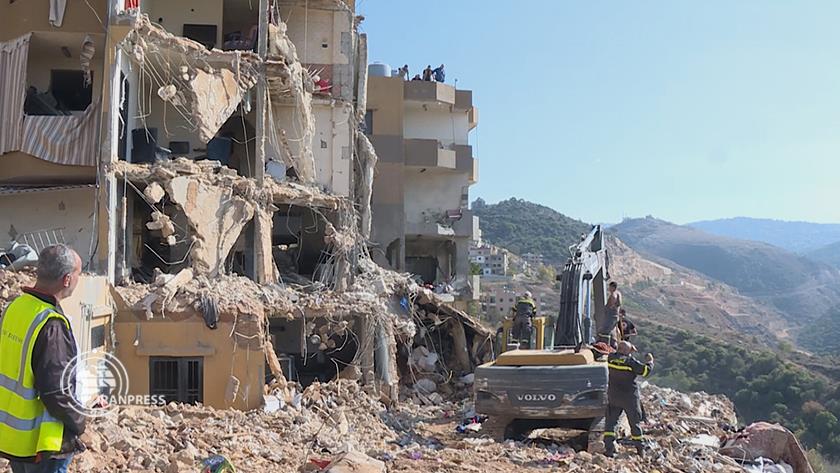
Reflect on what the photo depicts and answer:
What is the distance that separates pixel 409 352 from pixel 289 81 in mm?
7902

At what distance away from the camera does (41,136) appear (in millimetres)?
15633

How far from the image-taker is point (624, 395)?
10688mm

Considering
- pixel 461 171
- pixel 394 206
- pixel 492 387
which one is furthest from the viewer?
pixel 461 171

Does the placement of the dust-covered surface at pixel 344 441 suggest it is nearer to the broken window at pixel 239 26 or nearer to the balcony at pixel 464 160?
the broken window at pixel 239 26

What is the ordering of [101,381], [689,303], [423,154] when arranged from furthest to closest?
[689,303], [423,154], [101,381]

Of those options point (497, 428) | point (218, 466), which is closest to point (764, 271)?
point (497, 428)

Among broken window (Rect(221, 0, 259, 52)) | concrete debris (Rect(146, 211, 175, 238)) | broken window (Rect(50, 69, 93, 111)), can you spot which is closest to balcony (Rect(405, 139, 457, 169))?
broken window (Rect(221, 0, 259, 52))

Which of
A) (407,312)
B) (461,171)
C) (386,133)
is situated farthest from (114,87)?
(461,171)

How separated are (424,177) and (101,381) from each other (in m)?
18.7

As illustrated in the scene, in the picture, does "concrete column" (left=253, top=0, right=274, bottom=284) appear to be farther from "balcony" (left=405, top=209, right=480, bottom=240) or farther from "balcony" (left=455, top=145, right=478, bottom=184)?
"balcony" (left=455, top=145, right=478, bottom=184)

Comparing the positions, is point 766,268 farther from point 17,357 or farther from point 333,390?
point 17,357

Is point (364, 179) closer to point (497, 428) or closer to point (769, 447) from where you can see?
point (497, 428)

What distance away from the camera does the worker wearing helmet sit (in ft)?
50.4

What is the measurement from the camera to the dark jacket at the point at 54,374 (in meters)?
3.78
